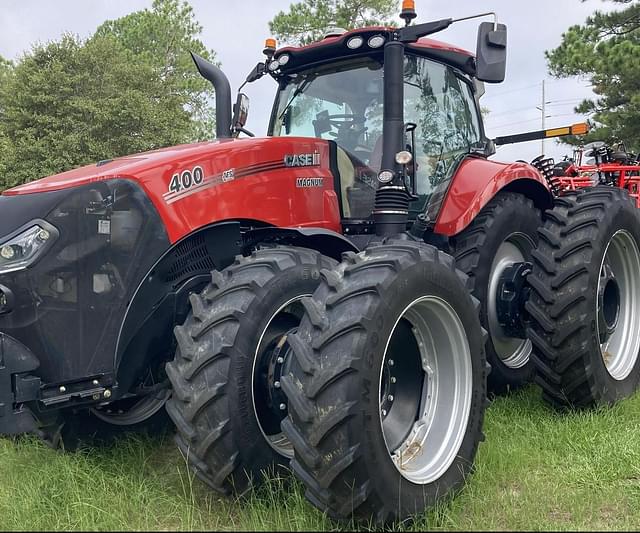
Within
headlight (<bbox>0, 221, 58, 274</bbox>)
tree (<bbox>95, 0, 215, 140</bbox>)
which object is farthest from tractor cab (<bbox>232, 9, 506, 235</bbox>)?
tree (<bbox>95, 0, 215, 140</bbox>)

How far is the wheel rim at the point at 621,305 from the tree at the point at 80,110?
1837 centimetres

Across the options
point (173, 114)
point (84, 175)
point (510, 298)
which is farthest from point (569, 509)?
point (173, 114)

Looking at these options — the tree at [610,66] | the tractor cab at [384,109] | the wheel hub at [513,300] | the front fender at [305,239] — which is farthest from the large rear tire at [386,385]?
the tree at [610,66]

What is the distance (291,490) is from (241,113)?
283cm

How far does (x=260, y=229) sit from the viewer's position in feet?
10.9

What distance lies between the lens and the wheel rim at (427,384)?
112 inches

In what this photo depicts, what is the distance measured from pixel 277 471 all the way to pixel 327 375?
0.71m

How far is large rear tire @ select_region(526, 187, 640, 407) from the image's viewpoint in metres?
3.70

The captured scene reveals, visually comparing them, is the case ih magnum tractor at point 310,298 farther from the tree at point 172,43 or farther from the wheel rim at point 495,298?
the tree at point 172,43

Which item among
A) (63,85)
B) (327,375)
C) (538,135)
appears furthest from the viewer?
(63,85)

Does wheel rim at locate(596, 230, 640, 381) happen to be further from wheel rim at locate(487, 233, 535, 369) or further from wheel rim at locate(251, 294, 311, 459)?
wheel rim at locate(251, 294, 311, 459)

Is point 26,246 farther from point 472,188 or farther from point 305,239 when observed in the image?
point 472,188

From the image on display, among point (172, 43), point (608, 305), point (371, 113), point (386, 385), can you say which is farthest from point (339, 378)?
point (172, 43)

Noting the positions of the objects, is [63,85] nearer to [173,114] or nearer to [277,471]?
[173,114]
